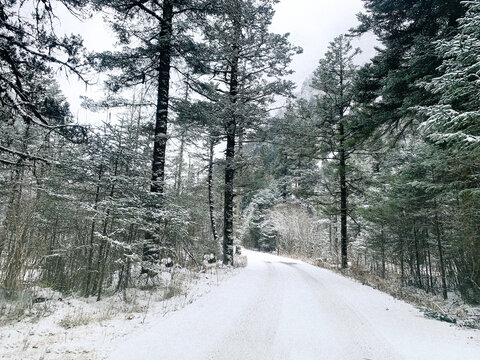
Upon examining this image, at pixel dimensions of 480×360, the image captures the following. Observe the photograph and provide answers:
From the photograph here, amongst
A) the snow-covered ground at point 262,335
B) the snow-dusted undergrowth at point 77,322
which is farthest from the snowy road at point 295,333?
the snow-dusted undergrowth at point 77,322

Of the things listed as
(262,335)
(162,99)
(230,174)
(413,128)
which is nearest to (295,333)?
(262,335)

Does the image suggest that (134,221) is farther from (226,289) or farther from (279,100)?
(279,100)

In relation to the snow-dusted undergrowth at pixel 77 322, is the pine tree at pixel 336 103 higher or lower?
higher

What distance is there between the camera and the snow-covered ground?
3.23m

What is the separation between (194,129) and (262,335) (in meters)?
8.11

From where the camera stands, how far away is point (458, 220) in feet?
27.0

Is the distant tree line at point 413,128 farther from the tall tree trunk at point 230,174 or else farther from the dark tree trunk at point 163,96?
the dark tree trunk at point 163,96

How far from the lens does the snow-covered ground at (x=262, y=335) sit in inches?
127

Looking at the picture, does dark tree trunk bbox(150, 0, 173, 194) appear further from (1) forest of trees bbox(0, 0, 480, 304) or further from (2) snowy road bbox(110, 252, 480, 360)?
(2) snowy road bbox(110, 252, 480, 360)

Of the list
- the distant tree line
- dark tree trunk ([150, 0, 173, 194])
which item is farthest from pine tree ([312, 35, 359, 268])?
dark tree trunk ([150, 0, 173, 194])

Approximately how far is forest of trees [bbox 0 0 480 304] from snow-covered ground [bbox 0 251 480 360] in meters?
1.64

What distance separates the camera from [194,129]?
10.3 meters

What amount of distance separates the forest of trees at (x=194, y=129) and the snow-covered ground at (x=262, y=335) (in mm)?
1644

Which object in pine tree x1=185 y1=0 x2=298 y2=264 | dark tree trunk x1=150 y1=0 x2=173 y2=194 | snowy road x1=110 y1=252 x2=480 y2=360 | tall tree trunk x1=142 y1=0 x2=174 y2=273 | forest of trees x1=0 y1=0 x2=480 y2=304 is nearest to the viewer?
snowy road x1=110 y1=252 x2=480 y2=360
